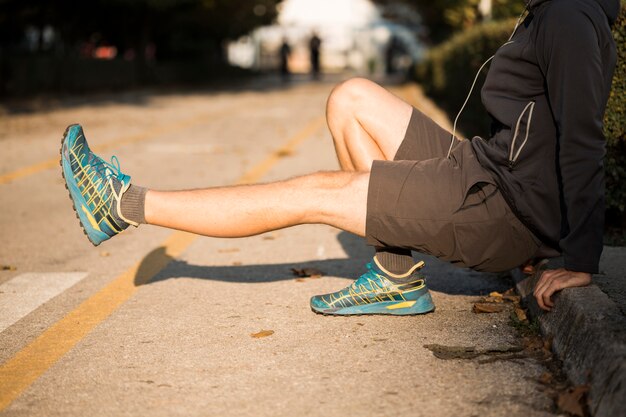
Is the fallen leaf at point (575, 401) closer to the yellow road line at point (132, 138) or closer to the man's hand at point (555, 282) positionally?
the man's hand at point (555, 282)

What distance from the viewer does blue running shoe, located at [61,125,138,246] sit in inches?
150

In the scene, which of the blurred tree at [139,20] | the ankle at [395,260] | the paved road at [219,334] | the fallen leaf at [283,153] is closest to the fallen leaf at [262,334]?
the paved road at [219,334]

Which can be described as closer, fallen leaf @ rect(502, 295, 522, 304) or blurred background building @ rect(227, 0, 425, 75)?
fallen leaf @ rect(502, 295, 522, 304)

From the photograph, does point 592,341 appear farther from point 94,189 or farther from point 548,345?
point 94,189

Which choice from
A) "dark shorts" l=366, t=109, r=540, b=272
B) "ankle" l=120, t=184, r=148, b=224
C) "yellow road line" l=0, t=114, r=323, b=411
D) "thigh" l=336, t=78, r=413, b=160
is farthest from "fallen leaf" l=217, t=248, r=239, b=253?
"dark shorts" l=366, t=109, r=540, b=272

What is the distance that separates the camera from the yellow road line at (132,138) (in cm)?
955

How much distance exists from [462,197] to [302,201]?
2.06 feet

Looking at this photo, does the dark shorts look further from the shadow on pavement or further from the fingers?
the shadow on pavement

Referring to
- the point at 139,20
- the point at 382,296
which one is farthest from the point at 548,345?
the point at 139,20

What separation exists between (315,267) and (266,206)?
59.8 inches

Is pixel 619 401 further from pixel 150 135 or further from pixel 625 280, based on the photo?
pixel 150 135

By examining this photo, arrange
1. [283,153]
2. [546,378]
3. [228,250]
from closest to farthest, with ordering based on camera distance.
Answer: [546,378], [228,250], [283,153]

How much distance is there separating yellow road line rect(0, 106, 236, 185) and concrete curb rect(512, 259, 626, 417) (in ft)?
21.8

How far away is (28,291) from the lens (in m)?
4.73
